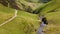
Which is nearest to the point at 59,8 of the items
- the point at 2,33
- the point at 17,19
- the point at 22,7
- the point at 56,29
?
the point at 22,7

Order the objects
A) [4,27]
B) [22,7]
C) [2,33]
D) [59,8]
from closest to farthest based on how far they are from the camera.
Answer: [2,33] < [4,27] < [22,7] < [59,8]

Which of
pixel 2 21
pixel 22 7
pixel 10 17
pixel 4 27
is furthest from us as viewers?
pixel 22 7

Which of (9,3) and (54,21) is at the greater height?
(9,3)

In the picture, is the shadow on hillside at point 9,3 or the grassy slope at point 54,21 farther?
the shadow on hillside at point 9,3

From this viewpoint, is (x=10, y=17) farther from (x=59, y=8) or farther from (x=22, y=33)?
(x=59, y=8)

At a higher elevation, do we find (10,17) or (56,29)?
(10,17)

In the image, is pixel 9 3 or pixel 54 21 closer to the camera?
pixel 54 21

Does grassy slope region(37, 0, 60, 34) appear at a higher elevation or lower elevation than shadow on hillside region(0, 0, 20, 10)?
lower

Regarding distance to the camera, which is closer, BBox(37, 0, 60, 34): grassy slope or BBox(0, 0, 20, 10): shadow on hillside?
BBox(37, 0, 60, 34): grassy slope

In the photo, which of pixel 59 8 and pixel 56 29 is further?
pixel 59 8

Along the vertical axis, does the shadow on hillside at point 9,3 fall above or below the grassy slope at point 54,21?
above
